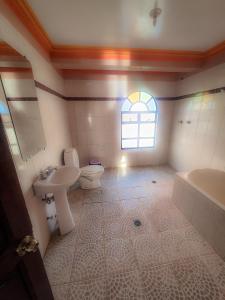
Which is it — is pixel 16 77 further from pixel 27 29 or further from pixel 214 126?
pixel 214 126

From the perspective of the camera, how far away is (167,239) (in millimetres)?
1522

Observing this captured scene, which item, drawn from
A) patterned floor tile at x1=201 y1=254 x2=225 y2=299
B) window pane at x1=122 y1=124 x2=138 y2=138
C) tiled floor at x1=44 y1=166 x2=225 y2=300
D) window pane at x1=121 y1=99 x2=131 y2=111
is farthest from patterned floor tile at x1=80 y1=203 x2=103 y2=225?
window pane at x1=121 y1=99 x2=131 y2=111

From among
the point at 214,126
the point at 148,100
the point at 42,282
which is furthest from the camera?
the point at 148,100

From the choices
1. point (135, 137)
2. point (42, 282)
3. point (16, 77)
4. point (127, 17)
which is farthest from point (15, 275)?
point (135, 137)

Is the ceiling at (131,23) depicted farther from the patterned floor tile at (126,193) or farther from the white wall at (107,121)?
the patterned floor tile at (126,193)

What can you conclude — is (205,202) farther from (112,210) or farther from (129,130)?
(129,130)

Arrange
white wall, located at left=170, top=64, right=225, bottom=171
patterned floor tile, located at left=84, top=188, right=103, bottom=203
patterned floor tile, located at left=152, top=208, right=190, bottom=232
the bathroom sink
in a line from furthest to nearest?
patterned floor tile, located at left=84, top=188, right=103, bottom=203 → white wall, located at left=170, top=64, right=225, bottom=171 → patterned floor tile, located at left=152, top=208, right=190, bottom=232 → the bathroom sink

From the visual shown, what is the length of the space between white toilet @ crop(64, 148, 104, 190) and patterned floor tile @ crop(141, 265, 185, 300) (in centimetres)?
152

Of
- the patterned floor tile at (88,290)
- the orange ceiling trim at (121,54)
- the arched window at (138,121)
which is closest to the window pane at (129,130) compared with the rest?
the arched window at (138,121)

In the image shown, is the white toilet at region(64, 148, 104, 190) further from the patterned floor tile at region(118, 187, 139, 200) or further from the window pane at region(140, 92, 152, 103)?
the window pane at region(140, 92, 152, 103)

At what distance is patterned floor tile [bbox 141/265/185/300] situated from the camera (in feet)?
3.49

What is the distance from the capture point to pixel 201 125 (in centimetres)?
237

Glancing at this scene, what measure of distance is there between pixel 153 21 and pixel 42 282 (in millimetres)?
2445

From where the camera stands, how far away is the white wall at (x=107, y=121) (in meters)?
2.79
